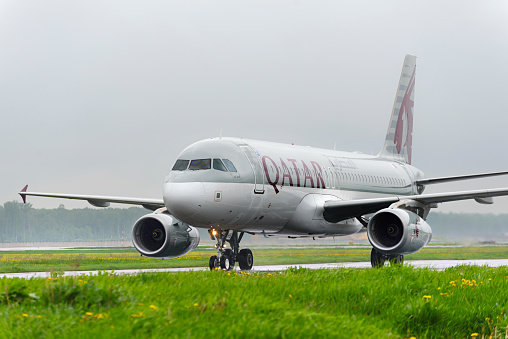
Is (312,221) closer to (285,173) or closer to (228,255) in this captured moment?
(285,173)

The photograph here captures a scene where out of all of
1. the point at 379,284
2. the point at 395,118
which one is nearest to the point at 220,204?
the point at 379,284

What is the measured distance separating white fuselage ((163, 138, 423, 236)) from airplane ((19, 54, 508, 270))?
0.03 m

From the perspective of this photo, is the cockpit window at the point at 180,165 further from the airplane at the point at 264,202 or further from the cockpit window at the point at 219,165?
the cockpit window at the point at 219,165

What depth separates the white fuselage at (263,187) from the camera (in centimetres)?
1867

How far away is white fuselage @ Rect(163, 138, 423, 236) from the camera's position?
1867 cm

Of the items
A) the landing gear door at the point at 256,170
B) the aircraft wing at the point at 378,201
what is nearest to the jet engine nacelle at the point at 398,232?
the aircraft wing at the point at 378,201

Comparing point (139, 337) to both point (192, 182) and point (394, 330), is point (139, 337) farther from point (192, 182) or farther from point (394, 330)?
point (192, 182)

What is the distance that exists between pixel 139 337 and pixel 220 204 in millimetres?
11434

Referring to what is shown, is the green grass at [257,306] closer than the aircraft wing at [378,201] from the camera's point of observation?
Yes

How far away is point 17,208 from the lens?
8881 cm

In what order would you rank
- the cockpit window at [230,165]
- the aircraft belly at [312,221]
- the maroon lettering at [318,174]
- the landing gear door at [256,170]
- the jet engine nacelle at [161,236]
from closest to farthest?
the cockpit window at [230,165] < the landing gear door at [256,170] < the jet engine nacelle at [161,236] < the aircraft belly at [312,221] < the maroon lettering at [318,174]

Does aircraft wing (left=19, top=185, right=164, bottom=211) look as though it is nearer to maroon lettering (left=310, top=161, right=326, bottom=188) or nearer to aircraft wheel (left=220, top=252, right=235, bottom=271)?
aircraft wheel (left=220, top=252, right=235, bottom=271)

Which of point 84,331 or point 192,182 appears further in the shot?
point 192,182

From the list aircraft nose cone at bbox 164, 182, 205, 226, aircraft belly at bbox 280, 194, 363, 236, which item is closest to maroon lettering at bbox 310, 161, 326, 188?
aircraft belly at bbox 280, 194, 363, 236
